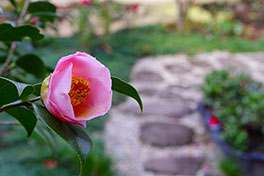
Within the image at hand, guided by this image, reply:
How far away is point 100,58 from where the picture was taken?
4.80 metres

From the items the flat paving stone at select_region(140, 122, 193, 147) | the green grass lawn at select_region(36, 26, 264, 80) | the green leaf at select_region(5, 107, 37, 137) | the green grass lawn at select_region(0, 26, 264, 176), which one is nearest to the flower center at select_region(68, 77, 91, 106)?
the green leaf at select_region(5, 107, 37, 137)

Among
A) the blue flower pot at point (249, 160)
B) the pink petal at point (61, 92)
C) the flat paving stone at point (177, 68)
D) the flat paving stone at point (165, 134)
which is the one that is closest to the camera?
the pink petal at point (61, 92)

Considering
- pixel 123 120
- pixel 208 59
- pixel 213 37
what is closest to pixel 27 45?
pixel 123 120

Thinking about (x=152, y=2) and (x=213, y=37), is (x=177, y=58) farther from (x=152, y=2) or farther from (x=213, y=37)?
(x=152, y=2)

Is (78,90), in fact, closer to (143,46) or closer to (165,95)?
(165,95)

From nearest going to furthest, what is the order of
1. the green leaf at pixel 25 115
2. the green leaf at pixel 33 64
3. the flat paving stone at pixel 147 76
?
the green leaf at pixel 25 115
the green leaf at pixel 33 64
the flat paving stone at pixel 147 76

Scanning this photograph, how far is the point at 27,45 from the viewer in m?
0.97

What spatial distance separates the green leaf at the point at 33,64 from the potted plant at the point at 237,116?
6.29 feet

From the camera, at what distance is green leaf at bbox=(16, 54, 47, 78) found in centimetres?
73

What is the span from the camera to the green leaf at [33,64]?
2.38 ft

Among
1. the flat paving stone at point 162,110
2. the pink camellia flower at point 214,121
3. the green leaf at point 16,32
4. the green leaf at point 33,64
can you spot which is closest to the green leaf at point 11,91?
the green leaf at point 16,32

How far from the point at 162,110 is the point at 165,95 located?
0.42 metres

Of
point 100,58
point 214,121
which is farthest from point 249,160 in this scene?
point 100,58

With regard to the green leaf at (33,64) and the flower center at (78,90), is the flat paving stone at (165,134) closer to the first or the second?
the green leaf at (33,64)
